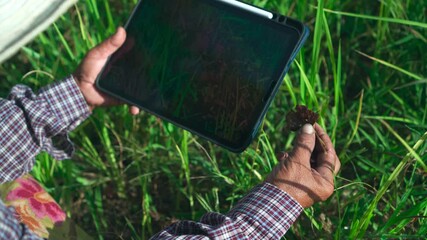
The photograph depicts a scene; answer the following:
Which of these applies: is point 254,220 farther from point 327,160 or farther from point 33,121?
point 33,121

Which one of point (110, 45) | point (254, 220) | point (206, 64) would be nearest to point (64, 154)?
point (110, 45)

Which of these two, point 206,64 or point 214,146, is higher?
point 206,64

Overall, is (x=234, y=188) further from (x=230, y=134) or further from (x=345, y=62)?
(x=345, y=62)

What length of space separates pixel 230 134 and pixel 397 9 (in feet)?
1.93

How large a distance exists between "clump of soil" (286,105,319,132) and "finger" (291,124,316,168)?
0.05 ft

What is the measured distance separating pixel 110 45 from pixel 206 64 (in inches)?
8.1

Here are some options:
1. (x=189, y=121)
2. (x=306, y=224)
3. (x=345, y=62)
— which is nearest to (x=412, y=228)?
(x=306, y=224)

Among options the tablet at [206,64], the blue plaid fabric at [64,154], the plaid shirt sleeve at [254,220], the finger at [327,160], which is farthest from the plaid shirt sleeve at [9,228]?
the finger at [327,160]

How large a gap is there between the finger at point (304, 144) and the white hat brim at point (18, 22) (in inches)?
18.3

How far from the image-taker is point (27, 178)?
4.07ft

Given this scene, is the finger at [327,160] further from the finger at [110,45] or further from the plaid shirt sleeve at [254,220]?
the finger at [110,45]

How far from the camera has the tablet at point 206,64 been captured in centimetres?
111

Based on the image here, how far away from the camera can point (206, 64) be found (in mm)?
1176

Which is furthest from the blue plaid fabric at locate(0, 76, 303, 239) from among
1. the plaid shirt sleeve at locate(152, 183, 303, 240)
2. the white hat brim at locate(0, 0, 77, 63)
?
the white hat brim at locate(0, 0, 77, 63)
